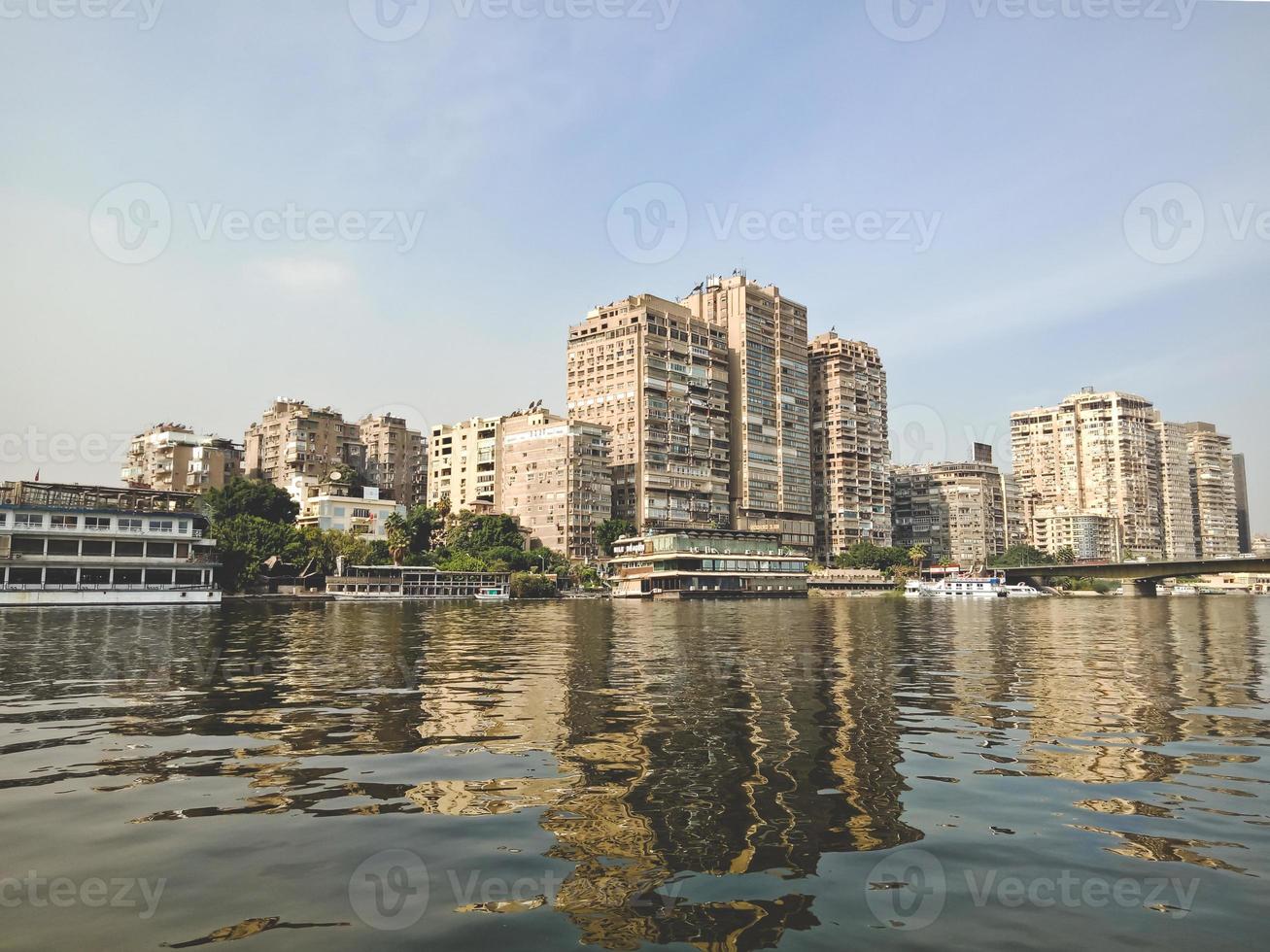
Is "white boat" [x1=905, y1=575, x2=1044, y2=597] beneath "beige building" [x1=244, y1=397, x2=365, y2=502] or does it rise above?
beneath

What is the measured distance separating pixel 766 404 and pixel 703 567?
5490cm

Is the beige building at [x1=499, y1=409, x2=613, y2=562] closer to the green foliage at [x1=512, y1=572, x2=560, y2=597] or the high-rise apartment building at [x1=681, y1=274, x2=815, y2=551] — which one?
the green foliage at [x1=512, y1=572, x2=560, y2=597]

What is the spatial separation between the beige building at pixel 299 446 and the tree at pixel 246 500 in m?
33.4

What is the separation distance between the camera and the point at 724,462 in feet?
589

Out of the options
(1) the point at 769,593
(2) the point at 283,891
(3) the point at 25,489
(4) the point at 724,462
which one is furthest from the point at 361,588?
(2) the point at 283,891

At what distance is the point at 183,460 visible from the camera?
17112 centimetres

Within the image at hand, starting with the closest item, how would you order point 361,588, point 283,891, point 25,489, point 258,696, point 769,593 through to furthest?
point 283,891, point 258,696, point 25,489, point 361,588, point 769,593

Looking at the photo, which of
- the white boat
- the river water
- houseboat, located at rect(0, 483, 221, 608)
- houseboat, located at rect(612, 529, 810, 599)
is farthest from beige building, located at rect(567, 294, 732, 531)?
the river water

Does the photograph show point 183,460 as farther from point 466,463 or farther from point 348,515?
point 466,463

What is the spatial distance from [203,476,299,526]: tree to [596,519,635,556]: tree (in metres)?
54.1

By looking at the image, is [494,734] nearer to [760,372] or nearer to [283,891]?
[283,891]

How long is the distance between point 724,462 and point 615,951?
570ft

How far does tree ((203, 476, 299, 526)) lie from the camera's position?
429 feet

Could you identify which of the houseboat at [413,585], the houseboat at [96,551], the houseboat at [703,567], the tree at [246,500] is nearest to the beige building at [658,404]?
the houseboat at [703,567]
